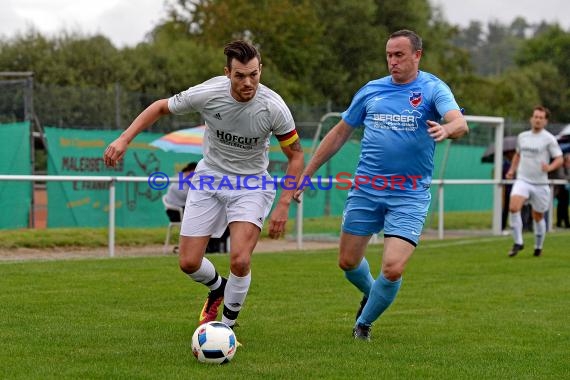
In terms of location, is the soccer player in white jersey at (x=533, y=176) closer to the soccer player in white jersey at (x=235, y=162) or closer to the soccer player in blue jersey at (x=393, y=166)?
the soccer player in blue jersey at (x=393, y=166)

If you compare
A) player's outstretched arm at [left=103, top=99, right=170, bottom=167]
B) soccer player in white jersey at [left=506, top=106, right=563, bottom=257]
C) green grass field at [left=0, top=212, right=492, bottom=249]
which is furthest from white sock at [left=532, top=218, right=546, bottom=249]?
player's outstretched arm at [left=103, top=99, right=170, bottom=167]

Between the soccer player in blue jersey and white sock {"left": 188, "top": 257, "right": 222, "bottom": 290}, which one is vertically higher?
the soccer player in blue jersey

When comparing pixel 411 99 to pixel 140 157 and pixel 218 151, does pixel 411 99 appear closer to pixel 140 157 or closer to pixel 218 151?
pixel 218 151

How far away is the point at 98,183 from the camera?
17188 millimetres

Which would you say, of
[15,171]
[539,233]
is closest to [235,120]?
[539,233]

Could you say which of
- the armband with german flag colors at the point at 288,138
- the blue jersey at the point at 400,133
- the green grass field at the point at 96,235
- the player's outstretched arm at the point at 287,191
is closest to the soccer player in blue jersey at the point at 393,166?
the blue jersey at the point at 400,133

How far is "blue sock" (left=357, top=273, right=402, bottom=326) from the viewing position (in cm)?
765

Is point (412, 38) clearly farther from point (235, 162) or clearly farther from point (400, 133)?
point (235, 162)

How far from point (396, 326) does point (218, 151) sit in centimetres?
217

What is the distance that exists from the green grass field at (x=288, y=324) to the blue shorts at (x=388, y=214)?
82 centimetres

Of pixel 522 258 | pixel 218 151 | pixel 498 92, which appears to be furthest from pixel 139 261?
pixel 498 92

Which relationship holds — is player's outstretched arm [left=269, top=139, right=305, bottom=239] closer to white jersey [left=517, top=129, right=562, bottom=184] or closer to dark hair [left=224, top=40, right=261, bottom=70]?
dark hair [left=224, top=40, right=261, bottom=70]

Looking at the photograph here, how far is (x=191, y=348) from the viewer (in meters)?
7.09

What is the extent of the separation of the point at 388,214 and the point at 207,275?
146 cm
